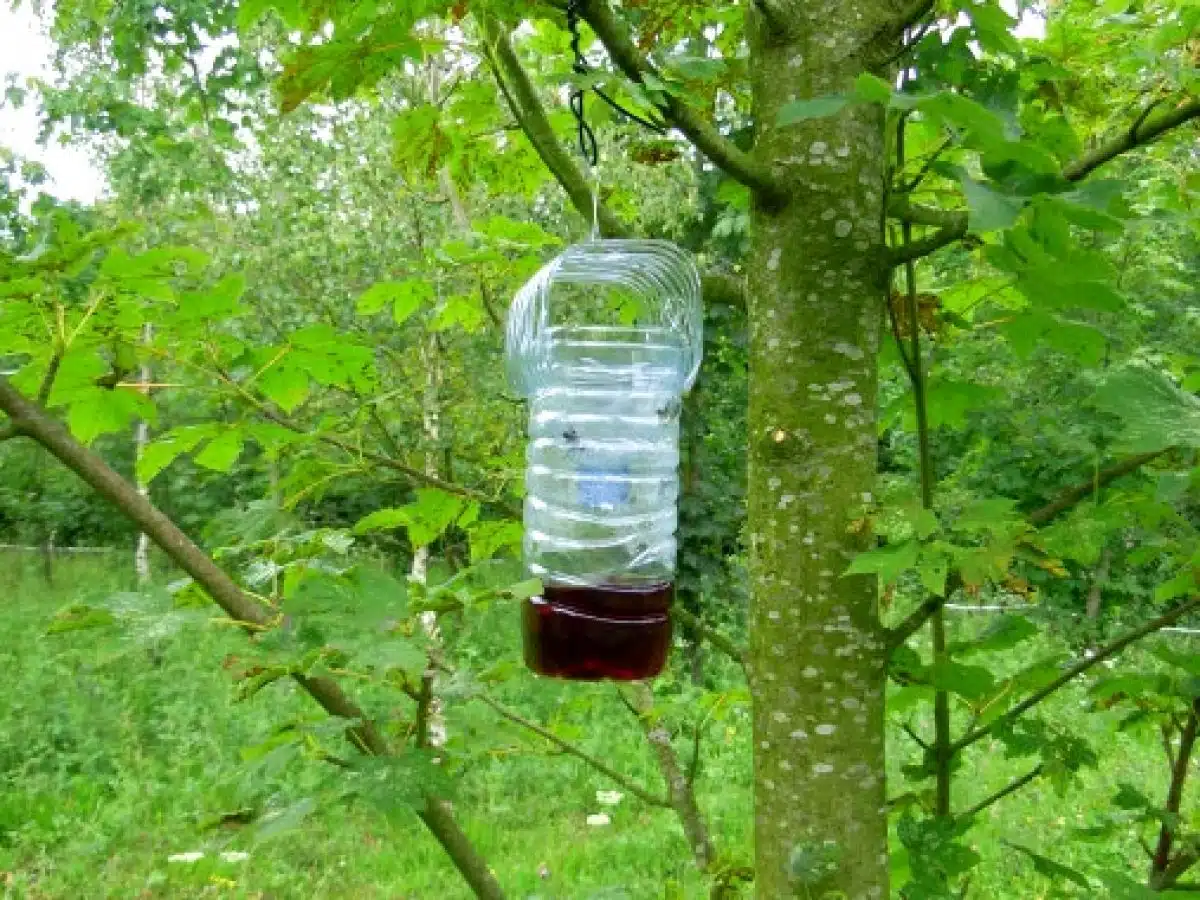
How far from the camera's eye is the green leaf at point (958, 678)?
4.08 feet

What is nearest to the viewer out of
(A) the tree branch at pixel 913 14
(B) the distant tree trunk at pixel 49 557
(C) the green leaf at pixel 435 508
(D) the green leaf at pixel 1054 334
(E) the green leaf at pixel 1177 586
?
(A) the tree branch at pixel 913 14

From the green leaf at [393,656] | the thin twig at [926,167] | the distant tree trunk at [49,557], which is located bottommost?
the distant tree trunk at [49,557]

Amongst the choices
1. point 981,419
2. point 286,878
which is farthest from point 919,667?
point 981,419

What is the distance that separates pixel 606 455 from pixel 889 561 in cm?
40

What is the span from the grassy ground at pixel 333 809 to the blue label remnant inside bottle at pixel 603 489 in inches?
87.7

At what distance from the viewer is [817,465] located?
1041 millimetres

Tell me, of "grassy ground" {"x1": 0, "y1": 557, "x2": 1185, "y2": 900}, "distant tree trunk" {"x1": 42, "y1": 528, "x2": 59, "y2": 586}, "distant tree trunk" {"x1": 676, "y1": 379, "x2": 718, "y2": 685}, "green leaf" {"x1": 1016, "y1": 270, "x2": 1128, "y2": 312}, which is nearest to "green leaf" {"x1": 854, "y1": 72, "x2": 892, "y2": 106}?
"green leaf" {"x1": 1016, "y1": 270, "x2": 1128, "y2": 312}

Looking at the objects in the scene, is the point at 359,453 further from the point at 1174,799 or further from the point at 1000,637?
the point at 1174,799

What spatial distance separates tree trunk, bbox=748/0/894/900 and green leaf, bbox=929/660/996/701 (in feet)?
0.74

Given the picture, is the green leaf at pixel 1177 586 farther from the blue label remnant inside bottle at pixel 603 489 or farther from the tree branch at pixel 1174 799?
the blue label remnant inside bottle at pixel 603 489

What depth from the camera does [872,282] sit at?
106cm

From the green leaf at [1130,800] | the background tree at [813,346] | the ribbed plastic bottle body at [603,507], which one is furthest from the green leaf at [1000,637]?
the ribbed plastic bottle body at [603,507]

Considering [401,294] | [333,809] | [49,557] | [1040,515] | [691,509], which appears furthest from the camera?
[49,557]

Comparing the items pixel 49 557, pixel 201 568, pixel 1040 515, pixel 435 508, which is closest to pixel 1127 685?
pixel 1040 515
